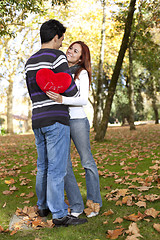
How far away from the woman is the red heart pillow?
240 mm

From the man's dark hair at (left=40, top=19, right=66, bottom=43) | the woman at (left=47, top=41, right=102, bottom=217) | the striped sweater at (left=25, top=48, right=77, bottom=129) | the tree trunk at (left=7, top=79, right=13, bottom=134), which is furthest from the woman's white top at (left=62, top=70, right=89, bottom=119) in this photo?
the tree trunk at (left=7, top=79, right=13, bottom=134)

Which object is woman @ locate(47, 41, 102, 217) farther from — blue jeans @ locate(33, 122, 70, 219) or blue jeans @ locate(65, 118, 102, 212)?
blue jeans @ locate(33, 122, 70, 219)

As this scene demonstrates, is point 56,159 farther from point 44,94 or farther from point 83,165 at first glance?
point 44,94

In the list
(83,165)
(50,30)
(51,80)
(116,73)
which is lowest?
(83,165)

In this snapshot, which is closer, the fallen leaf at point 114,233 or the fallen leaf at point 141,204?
the fallen leaf at point 114,233

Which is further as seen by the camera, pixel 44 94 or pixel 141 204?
pixel 141 204

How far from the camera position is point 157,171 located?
516 cm

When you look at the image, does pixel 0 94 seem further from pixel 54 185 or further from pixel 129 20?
pixel 54 185

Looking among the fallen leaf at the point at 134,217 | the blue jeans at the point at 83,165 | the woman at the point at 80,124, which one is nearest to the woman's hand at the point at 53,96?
the woman at the point at 80,124

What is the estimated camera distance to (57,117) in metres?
2.67

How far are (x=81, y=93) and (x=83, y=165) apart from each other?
0.93 metres

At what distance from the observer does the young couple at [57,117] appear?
2.67 meters

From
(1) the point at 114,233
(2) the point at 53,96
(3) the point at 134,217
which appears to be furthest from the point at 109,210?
(2) the point at 53,96

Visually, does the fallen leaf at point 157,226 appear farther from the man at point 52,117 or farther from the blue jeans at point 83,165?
the man at point 52,117
